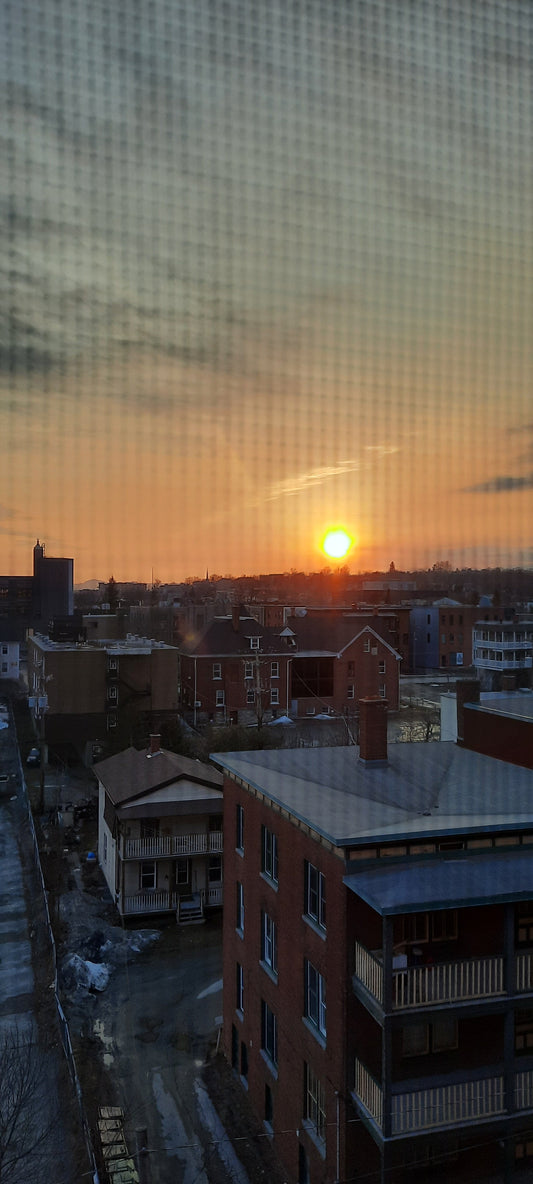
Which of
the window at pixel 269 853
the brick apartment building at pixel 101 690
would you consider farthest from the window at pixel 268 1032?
the brick apartment building at pixel 101 690

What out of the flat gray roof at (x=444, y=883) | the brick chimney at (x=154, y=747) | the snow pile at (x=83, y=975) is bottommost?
the snow pile at (x=83, y=975)

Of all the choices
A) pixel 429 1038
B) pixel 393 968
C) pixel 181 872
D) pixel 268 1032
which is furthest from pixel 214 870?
pixel 393 968

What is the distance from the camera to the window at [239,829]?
465 cm

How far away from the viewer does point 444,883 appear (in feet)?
9.65

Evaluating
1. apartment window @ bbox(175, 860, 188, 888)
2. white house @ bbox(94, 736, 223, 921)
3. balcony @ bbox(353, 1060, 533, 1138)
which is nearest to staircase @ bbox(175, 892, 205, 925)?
white house @ bbox(94, 736, 223, 921)

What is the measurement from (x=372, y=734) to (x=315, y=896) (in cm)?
96

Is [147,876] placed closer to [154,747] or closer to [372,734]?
[154,747]

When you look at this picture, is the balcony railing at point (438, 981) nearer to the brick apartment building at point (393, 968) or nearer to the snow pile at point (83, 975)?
the brick apartment building at point (393, 968)

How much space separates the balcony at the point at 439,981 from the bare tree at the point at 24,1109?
161 centimetres

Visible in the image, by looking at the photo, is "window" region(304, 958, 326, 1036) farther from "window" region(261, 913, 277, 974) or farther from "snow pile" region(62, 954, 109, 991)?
"snow pile" region(62, 954, 109, 991)

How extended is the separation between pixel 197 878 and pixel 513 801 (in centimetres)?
406

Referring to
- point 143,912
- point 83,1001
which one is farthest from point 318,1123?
point 143,912

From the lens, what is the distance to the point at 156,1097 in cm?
425

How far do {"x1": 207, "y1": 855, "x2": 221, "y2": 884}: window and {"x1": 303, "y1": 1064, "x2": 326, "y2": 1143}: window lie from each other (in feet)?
11.1
